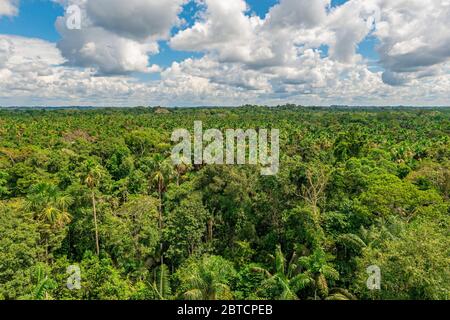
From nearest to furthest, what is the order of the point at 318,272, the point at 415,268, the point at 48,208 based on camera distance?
the point at 415,268
the point at 318,272
the point at 48,208

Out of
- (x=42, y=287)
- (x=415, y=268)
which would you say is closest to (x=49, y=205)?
(x=42, y=287)

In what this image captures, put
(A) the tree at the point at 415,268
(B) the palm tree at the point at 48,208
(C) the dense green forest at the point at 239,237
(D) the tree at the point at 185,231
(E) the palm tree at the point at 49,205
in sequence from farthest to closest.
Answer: (D) the tree at the point at 185,231 → (E) the palm tree at the point at 49,205 → (B) the palm tree at the point at 48,208 → (C) the dense green forest at the point at 239,237 → (A) the tree at the point at 415,268

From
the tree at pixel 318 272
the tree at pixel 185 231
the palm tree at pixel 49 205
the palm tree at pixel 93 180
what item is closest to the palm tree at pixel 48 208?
the palm tree at pixel 49 205

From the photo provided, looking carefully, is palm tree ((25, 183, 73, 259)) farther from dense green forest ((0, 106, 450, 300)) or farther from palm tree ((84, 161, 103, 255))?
palm tree ((84, 161, 103, 255))

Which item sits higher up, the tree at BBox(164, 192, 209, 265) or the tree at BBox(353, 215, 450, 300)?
the tree at BBox(353, 215, 450, 300)

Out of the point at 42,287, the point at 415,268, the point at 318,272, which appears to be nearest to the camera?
the point at 415,268

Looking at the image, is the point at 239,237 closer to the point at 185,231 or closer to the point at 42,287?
the point at 185,231

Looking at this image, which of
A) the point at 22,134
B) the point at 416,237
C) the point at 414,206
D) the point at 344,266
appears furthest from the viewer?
the point at 22,134

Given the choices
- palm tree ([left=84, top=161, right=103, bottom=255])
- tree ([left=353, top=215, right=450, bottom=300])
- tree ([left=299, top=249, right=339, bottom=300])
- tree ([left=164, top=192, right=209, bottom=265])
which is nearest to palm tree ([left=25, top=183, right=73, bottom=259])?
palm tree ([left=84, top=161, right=103, bottom=255])

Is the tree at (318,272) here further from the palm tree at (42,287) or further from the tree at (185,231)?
the palm tree at (42,287)

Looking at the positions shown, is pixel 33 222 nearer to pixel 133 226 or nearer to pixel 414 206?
pixel 133 226
